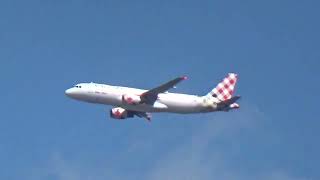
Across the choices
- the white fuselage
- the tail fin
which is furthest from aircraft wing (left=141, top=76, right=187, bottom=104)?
the tail fin

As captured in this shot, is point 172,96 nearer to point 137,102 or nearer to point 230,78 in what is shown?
point 137,102

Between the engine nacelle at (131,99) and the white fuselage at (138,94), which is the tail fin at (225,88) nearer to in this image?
the white fuselage at (138,94)

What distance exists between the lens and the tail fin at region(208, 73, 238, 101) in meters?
179

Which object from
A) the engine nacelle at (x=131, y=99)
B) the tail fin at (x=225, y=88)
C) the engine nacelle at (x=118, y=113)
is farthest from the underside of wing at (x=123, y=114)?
the tail fin at (x=225, y=88)

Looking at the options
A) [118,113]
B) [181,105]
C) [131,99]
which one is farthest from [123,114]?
[181,105]

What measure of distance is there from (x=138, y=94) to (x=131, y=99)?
2916 millimetres

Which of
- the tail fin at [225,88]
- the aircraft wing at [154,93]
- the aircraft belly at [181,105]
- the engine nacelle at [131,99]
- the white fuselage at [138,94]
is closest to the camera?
the aircraft wing at [154,93]

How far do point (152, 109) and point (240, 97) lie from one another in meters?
16.6

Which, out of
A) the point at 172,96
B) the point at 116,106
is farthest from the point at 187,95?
the point at 116,106

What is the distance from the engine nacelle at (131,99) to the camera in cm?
16750

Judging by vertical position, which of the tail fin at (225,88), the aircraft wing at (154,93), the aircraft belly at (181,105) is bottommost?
the aircraft belly at (181,105)

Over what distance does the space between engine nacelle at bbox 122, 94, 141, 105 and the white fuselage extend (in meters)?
0.56

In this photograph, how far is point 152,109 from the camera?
555ft

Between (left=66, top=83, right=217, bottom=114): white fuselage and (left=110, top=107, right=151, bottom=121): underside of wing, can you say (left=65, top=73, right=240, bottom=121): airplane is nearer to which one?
(left=66, top=83, right=217, bottom=114): white fuselage
